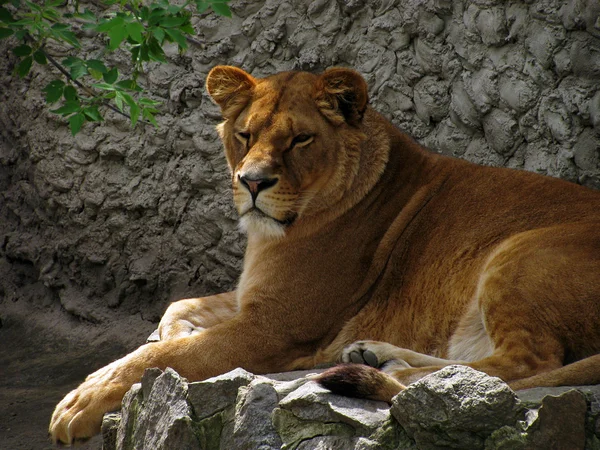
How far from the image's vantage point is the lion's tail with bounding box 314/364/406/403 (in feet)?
9.37

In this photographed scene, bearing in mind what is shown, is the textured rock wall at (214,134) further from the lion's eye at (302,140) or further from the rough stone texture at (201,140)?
the lion's eye at (302,140)

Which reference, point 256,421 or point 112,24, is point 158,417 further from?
point 112,24

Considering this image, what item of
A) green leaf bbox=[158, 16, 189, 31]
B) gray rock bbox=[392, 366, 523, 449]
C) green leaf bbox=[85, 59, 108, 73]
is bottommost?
gray rock bbox=[392, 366, 523, 449]

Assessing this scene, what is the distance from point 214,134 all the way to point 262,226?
225 centimetres

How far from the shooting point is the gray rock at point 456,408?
252 centimetres

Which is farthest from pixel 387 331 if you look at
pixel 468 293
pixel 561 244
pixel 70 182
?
pixel 70 182

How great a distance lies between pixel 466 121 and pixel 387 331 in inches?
67.8

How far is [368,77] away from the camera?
5.78 meters

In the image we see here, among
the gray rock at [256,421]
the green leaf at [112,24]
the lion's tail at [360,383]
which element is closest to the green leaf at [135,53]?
the green leaf at [112,24]

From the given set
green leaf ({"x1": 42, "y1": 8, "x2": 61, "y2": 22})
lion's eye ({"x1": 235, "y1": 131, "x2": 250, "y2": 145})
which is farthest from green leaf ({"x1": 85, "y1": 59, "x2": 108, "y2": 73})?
lion's eye ({"x1": 235, "y1": 131, "x2": 250, "y2": 145})

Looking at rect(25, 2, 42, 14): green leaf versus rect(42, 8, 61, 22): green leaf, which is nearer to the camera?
rect(25, 2, 42, 14): green leaf

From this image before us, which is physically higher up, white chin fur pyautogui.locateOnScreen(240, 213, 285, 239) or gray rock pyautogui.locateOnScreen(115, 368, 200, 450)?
white chin fur pyautogui.locateOnScreen(240, 213, 285, 239)

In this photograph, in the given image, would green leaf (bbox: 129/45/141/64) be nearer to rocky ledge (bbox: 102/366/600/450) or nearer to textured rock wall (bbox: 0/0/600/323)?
textured rock wall (bbox: 0/0/600/323)

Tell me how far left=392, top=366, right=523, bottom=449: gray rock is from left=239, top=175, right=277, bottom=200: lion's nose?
1649 millimetres
